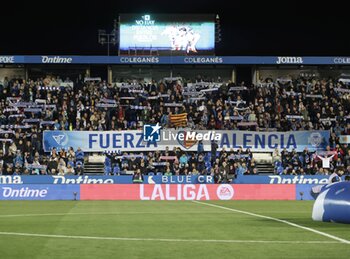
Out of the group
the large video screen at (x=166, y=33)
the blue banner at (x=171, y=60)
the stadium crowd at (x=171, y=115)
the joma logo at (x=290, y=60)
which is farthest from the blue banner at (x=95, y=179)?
the joma logo at (x=290, y=60)

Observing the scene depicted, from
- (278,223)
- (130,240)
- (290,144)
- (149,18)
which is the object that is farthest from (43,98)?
(130,240)

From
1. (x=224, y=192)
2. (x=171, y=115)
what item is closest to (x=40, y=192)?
(x=224, y=192)

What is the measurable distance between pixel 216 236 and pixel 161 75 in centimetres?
4270

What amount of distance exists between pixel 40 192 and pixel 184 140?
1183cm

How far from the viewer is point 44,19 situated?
64062 millimetres

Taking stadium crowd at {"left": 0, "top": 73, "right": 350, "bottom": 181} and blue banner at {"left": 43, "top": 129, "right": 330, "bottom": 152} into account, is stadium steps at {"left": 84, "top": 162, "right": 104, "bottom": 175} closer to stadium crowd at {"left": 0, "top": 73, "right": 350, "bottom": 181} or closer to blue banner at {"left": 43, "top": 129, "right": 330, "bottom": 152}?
blue banner at {"left": 43, "top": 129, "right": 330, "bottom": 152}

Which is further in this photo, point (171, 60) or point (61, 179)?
point (171, 60)

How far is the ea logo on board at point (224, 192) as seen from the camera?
34781 mm

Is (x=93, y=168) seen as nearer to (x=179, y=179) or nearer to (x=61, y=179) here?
(x=61, y=179)

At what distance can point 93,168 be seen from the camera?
43156 millimetres

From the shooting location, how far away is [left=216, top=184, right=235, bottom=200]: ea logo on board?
34.8 m

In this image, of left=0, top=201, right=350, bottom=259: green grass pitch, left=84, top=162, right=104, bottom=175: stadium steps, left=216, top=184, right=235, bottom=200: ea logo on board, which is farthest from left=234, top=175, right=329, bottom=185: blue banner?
left=0, top=201, right=350, bottom=259: green grass pitch

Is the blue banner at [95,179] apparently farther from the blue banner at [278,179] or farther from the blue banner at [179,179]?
the blue banner at [278,179]

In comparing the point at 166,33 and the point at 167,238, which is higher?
the point at 166,33
